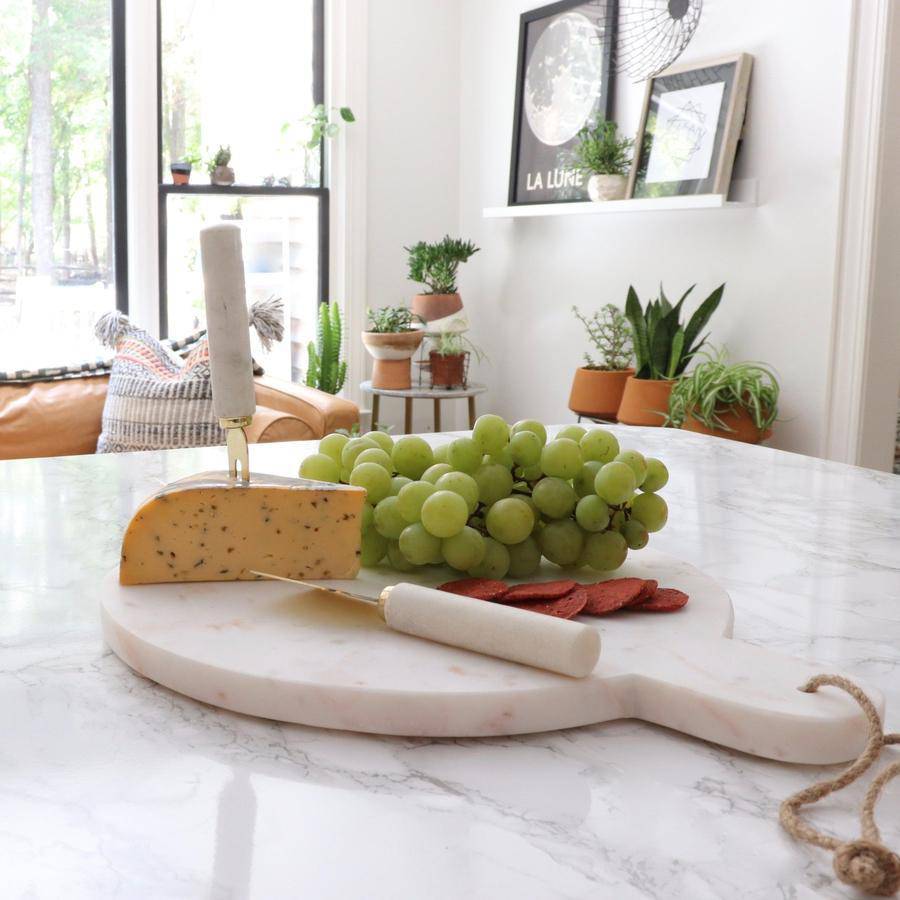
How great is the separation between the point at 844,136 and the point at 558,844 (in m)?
3.05

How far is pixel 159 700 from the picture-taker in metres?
0.73

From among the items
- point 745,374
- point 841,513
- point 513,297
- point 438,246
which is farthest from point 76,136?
point 841,513

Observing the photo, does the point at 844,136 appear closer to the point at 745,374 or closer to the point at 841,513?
the point at 745,374

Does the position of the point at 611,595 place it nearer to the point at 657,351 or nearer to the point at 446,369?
the point at 657,351

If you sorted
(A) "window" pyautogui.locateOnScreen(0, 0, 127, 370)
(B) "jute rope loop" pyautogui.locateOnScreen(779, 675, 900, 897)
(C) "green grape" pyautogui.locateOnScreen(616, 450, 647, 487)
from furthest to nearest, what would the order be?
1. (A) "window" pyautogui.locateOnScreen(0, 0, 127, 370)
2. (C) "green grape" pyautogui.locateOnScreen(616, 450, 647, 487)
3. (B) "jute rope loop" pyautogui.locateOnScreen(779, 675, 900, 897)

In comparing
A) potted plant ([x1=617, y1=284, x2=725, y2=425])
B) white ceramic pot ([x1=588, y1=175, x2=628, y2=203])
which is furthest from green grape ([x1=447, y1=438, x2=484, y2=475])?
white ceramic pot ([x1=588, y1=175, x2=628, y2=203])

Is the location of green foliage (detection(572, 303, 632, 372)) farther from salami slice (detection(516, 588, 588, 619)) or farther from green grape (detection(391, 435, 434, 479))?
salami slice (detection(516, 588, 588, 619))

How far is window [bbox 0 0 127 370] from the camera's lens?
14.2 ft

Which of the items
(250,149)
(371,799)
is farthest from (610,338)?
(371,799)

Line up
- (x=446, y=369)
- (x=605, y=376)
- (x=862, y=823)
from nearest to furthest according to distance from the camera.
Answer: (x=862, y=823) < (x=605, y=376) < (x=446, y=369)

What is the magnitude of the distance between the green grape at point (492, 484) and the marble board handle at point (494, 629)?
0.54 feet

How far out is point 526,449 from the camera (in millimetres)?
919

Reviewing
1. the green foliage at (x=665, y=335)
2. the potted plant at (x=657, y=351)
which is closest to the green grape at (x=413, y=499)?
the potted plant at (x=657, y=351)

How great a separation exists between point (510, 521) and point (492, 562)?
4 cm
